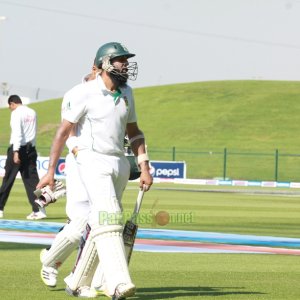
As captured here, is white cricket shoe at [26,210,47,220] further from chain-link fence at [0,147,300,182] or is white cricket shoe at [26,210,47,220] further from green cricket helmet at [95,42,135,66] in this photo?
chain-link fence at [0,147,300,182]

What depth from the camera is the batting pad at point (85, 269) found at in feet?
29.2

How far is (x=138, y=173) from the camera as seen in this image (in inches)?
356

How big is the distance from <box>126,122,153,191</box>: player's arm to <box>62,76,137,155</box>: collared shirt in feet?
0.96

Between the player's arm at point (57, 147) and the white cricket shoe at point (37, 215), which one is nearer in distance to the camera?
the player's arm at point (57, 147)

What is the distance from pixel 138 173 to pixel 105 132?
23.9 inches

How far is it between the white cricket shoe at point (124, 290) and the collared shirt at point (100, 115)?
1.11 meters

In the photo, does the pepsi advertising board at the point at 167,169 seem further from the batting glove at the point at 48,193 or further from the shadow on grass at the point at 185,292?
the batting glove at the point at 48,193

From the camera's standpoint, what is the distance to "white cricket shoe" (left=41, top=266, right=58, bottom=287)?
30.9 ft

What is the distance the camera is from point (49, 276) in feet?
31.0

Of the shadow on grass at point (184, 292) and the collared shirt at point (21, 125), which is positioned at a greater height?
the collared shirt at point (21, 125)

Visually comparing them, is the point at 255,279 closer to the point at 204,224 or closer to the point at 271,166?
the point at 204,224

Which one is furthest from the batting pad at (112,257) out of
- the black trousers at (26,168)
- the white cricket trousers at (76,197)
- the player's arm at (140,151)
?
the black trousers at (26,168)

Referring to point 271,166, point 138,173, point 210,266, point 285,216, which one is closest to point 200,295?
point 138,173

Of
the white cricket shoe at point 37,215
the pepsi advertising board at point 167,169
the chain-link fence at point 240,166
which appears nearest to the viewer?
the white cricket shoe at point 37,215
